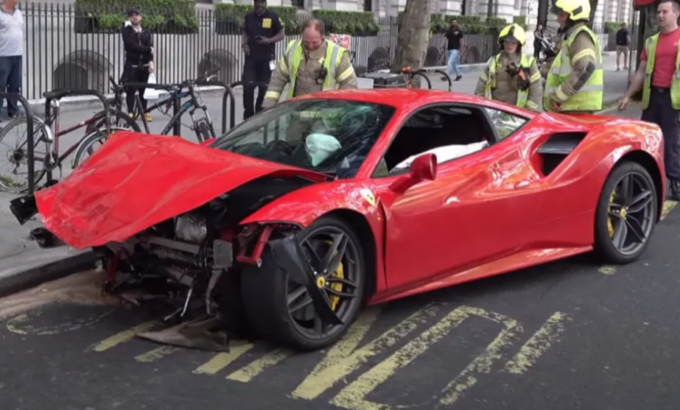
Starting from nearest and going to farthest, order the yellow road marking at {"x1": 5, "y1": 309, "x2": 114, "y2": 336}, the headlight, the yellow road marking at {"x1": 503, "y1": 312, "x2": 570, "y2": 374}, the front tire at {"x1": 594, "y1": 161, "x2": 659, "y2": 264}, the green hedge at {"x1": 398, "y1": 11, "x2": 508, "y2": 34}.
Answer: the yellow road marking at {"x1": 503, "y1": 312, "x2": 570, "y2": 374}, the headlight, the yellow road marking at {"x1": 5, "y1": 309, "x2": 114, "y2": 336}, the front tire at {"x1": 594, "y1": 161, "x2": 659, "y2": 264}, the green hedge at {"x1": 398, "y1": 11, "x2": 508, "y2": 34}

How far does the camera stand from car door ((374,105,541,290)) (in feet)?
16.4

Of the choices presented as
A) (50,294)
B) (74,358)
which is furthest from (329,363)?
(50,294)

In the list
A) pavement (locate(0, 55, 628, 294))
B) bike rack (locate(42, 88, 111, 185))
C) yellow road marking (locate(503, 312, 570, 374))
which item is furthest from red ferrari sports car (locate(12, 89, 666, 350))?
bike rack (locate(42, 88, 111, 185))

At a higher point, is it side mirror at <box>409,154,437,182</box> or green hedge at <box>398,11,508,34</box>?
green hedge at <box>398,11,508,34</box>

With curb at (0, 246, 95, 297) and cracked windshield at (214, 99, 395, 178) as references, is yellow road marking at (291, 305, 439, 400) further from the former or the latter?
curb at (0, 246, 95, 297)

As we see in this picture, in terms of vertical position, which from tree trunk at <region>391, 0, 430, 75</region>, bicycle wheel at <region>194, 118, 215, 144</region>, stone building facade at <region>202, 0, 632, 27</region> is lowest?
bicycle wheel at <region>194, 118, 215, 144</region>

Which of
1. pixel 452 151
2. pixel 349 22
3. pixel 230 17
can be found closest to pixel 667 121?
pixel 452 151

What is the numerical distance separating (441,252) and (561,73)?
11.3 ft

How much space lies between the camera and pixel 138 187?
15.7 feet

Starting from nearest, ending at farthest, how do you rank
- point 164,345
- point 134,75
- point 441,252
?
point 164,345 → point 441,252 → point 134,75

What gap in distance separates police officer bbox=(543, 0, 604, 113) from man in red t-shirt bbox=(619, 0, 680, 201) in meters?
0.95

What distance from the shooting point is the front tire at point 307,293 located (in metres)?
4.41

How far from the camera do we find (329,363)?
454 centimetres

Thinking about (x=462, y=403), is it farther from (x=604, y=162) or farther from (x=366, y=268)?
(x=604, y=162)
